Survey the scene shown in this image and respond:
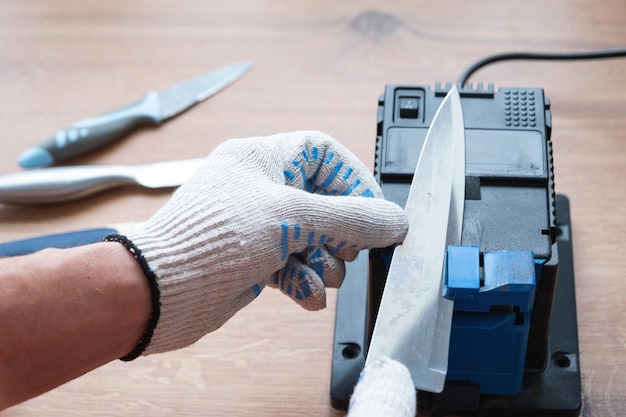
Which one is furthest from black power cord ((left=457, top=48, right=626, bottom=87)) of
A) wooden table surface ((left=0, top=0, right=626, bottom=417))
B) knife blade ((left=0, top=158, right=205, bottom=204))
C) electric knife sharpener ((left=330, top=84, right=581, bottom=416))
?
knife blade ((left=0, top=158, right=205, bottom=204))

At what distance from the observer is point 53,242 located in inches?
26.6

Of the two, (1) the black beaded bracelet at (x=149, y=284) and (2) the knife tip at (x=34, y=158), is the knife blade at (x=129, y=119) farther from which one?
(1) the black beaded bracelet at (x=149, y=284)

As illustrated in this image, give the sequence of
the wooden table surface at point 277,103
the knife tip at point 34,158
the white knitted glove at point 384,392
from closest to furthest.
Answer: the white knitted glove at point 384,392 → the wooden table surface at point 277,103 → the knife tip at point 34,158

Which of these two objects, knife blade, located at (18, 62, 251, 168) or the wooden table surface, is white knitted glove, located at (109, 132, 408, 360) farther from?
knife blade, located at (18, 62, 251, 168)

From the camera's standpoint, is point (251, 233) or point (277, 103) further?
point (277, 103)

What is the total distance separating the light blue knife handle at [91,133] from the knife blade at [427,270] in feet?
1.10

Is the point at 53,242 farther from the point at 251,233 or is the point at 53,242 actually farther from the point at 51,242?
the point at 251,233

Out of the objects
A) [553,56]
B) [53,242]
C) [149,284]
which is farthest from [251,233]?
[553,56]

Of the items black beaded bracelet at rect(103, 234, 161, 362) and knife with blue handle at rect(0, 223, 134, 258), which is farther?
knife with blue handle at rect(0, 223, 134, 258)

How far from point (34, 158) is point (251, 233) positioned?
34cm

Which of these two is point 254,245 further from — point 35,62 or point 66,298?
point 35,62

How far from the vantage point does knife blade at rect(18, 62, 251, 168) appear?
2.48 feet

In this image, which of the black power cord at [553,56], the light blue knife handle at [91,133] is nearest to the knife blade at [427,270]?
the black power cord at [553,56]

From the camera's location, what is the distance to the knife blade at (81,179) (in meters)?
0.72
